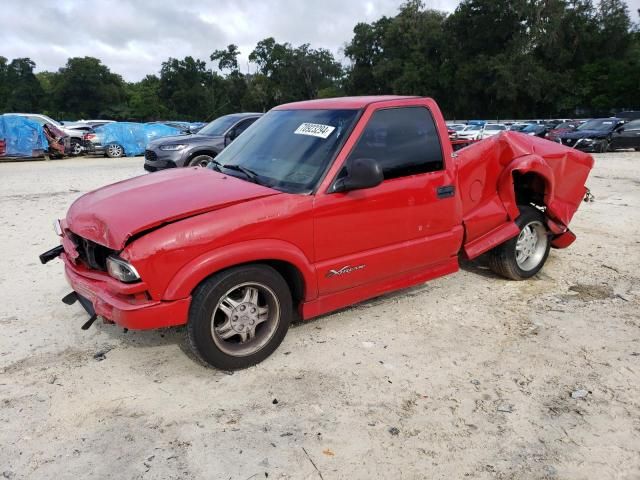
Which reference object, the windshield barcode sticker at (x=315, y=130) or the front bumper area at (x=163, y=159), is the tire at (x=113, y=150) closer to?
the front bumper area at (x=163, y=159)

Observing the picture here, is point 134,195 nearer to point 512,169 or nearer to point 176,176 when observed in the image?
point 176,176

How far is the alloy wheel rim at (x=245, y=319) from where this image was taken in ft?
11.3

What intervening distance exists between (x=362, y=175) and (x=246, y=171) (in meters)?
1.04

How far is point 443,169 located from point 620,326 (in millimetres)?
1962

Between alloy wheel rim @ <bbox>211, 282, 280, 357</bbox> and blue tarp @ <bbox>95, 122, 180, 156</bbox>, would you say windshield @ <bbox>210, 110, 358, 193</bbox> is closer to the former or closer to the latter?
alloy wheel rim @ <bbox>211, 282, 280, 357</bbox>

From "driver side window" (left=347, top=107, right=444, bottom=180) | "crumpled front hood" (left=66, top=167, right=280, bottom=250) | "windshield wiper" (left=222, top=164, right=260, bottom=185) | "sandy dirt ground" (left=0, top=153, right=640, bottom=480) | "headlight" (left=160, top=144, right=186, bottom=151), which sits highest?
"driver side window" (left=347, top=107, right=444, bottom=180)

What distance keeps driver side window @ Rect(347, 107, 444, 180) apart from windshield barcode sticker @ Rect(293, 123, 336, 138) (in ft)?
0.88

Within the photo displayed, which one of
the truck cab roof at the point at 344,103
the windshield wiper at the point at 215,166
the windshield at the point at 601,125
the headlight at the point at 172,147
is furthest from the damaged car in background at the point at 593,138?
the windshield wiper at the point at 215,166

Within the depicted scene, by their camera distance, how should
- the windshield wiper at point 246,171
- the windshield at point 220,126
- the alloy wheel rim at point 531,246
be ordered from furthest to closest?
the windshield at point 220,126 → the alloy wheel rim at point 531,246 → the windshield wiper at point 246,171

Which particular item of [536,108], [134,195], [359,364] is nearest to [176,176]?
[134,195]

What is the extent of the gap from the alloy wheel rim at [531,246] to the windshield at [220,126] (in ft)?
26.8

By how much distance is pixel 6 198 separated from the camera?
10320 mm

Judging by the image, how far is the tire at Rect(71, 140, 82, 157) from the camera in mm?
21250

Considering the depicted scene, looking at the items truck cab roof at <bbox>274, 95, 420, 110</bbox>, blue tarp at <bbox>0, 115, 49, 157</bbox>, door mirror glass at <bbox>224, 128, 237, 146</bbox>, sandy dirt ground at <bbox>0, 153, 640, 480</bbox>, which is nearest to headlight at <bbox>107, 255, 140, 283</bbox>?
sandy dirt ground at <bbox>0, 153, 640, 480</bbox>
